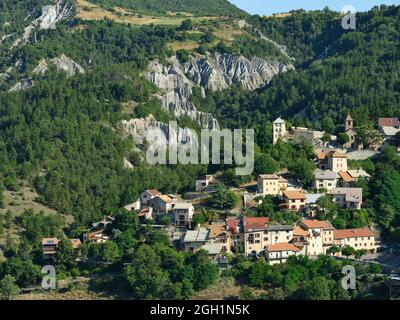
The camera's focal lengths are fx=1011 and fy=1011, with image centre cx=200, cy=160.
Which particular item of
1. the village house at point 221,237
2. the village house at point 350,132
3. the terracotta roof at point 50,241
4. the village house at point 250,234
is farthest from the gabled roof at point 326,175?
the terracotta roof at point 50,241

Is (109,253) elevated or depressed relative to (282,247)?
depressed

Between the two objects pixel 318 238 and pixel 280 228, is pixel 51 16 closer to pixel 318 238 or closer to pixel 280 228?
pixel 280 228

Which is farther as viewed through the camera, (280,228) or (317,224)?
(317,224)

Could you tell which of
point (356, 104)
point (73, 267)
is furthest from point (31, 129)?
point (73, 267)

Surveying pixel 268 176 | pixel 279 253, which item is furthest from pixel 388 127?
pixel 279 253

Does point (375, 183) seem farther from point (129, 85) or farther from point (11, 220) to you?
point (129, 85)

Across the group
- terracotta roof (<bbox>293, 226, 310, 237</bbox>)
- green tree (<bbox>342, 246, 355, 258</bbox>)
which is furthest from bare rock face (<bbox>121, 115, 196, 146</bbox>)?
green tree (<bbox>342, 246, 355, 258</bbox>)

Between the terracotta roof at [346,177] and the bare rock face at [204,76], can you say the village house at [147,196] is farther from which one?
the bare rock face at [204,76]
